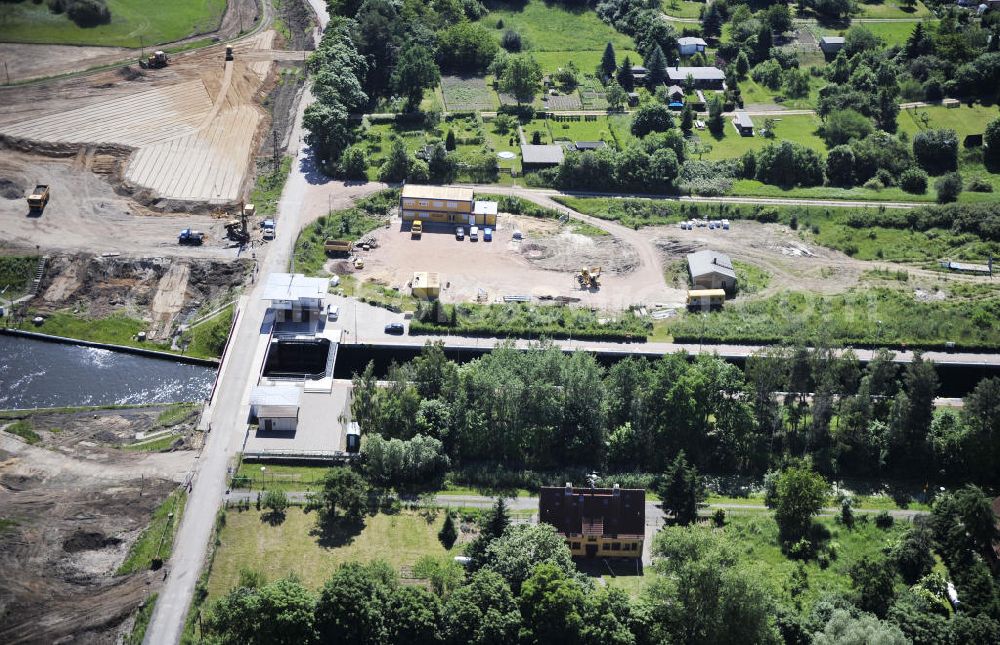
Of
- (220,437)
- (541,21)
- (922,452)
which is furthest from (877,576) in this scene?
(541,21)

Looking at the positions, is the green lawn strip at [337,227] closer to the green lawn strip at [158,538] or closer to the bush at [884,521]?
the green lawn strip at [158,538]

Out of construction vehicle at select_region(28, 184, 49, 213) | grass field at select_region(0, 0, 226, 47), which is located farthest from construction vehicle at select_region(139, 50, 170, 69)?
construction vehicle at select_region(28, 184, 49, 213)

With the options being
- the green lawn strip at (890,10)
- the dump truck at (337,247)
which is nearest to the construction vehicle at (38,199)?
the dump truck at (337,247)

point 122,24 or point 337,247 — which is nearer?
point 337,247

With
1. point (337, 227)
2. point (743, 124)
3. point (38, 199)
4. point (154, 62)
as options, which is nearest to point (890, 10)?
point (743, 124)

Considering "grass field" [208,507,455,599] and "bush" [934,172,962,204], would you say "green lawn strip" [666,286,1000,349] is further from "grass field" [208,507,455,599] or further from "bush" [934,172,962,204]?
"grass field" [208,507,455,599]

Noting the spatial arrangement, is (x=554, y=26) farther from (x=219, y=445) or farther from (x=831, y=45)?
(x=219, y=445)
